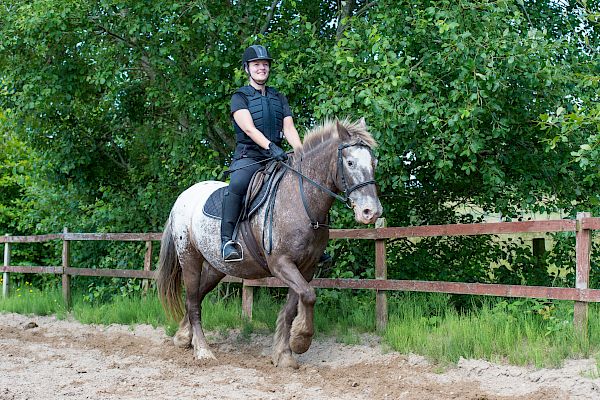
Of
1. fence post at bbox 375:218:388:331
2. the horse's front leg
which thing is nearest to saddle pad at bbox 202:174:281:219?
the horse's front leg

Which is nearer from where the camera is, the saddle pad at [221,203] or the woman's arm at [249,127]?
the woman's arm at [249,127]

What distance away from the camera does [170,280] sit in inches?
328

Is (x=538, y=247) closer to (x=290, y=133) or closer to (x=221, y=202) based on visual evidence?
(x=290, y=133)

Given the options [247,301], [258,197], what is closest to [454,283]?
[258,197]

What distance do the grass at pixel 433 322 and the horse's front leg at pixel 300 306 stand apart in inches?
42.8

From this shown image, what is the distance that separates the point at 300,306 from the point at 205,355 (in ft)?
4.87

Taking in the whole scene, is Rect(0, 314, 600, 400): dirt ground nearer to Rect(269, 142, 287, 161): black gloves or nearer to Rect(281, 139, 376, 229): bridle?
Rect(281, 139, 376, 229): bridle

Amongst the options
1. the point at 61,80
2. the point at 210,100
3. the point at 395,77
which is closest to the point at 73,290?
the point at 61,80

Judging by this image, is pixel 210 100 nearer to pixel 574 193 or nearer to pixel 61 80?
pixel 61 80

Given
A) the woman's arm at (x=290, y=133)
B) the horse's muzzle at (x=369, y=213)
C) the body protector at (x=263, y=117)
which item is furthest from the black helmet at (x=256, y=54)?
the horse's muzzle at (x=369, y=213)

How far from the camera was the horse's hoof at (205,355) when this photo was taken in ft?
23.5

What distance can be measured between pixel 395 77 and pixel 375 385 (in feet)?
10.4

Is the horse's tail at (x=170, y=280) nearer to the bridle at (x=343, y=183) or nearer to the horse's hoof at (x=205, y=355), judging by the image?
the horse's hoof at (x=205, y=355)

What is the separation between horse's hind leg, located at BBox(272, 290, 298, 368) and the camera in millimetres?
6648
